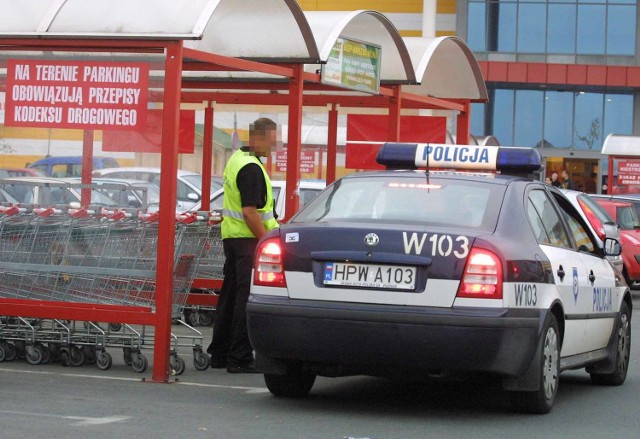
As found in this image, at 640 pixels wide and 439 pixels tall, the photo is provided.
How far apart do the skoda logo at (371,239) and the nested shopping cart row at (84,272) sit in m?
2.45

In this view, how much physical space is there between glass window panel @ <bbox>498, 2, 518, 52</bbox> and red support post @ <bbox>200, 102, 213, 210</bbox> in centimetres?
3527

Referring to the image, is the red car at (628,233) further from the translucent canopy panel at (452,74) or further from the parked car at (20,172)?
the parked car at (20,172)

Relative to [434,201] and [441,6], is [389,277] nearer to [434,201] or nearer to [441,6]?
[434,201]

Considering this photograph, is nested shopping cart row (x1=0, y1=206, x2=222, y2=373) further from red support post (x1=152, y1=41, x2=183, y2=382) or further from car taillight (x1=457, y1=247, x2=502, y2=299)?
car taillight (x1=457, y1=247, x2=502, y2=299)

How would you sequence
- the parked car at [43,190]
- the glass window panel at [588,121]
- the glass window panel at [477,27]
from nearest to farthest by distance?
1. the parked car at [43,190]
2. the glass window panel at [477,27]
3. the glass window panel at [588,121]

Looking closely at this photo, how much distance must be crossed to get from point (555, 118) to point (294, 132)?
39441mm

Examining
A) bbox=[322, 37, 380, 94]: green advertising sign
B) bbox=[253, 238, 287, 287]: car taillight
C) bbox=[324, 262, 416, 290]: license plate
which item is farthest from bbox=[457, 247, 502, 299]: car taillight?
bbox=[322, 37, 380, 94]: green advertising sign

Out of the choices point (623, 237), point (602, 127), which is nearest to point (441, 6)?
point (602, 127)

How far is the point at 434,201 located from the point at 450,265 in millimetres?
766

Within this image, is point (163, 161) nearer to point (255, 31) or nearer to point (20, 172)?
point (20, 172)

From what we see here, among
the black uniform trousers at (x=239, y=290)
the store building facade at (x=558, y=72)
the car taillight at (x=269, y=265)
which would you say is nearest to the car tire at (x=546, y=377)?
the car taillight at (x=269, y=265)

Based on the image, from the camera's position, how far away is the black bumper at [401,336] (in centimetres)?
761

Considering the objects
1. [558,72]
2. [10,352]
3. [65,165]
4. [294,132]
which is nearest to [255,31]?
[294,132]

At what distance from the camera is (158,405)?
329 inches
